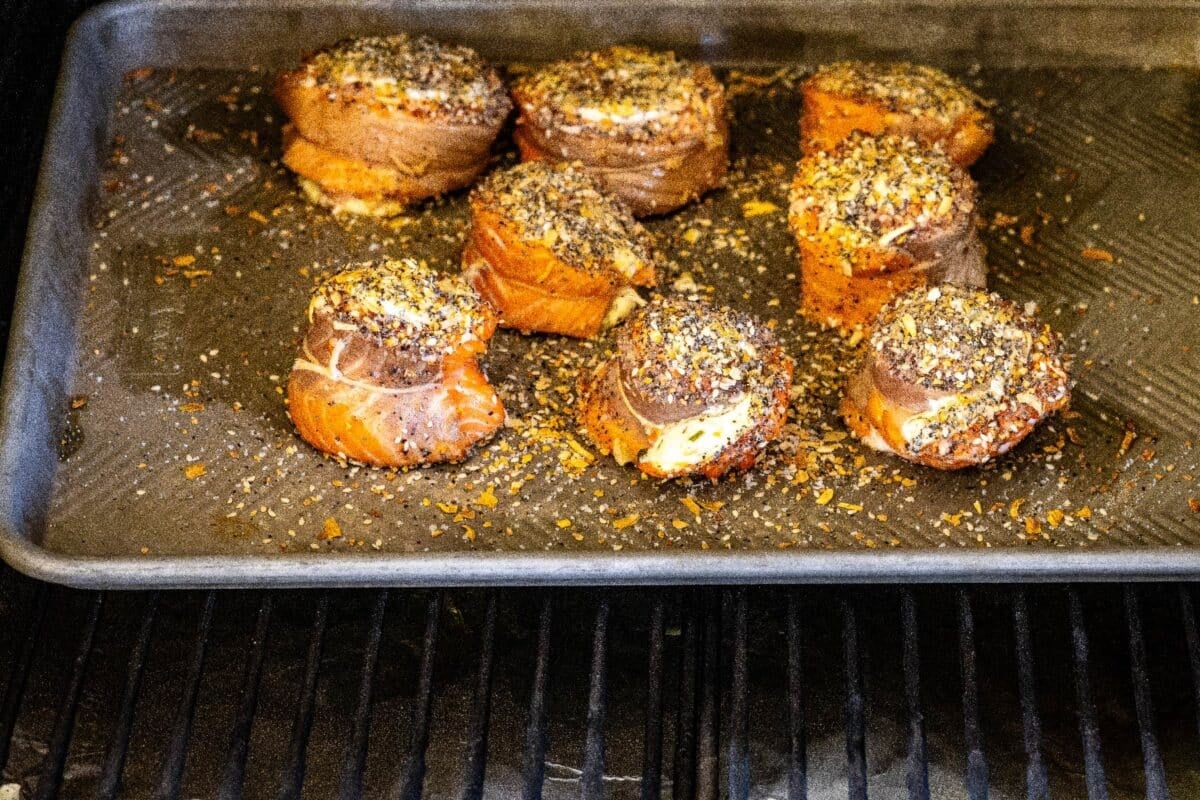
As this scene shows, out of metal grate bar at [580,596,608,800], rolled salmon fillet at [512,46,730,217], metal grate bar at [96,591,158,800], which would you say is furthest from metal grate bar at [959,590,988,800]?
metal grate bar at [96,591,158,800]

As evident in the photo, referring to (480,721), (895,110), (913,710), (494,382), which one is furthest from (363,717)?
(895,110)

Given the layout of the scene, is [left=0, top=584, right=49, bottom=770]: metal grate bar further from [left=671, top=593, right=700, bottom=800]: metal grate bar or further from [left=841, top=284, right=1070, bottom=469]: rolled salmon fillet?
[left=841, top=284, right=1070, bottom=469]: rolled salmon fillet

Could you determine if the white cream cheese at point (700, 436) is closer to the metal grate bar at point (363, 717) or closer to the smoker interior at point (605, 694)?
the smoker interior at point (605, 694)

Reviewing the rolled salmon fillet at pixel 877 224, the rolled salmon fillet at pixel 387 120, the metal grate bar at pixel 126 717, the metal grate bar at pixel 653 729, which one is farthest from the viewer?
the rolled salmon fillet at pixel 387 120

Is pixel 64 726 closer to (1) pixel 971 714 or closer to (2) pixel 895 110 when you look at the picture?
(1) pixel 971 714

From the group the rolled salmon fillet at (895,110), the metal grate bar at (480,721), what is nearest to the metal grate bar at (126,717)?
the metal grate bar at (480,721)

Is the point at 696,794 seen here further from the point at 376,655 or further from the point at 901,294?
the point at 901,294

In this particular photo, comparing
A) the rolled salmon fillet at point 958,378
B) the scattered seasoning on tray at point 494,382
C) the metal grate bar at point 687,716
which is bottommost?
the metal grate bar at point 687,716
